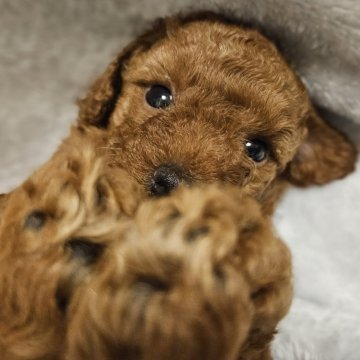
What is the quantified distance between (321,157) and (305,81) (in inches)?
8.5

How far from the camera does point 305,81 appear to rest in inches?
60.8

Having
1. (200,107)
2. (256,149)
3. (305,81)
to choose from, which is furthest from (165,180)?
(305,81)

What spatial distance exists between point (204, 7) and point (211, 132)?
1.50ft

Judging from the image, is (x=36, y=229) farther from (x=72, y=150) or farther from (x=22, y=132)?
(x=22, y=132)

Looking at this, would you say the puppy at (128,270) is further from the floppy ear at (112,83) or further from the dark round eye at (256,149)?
the floppy ear at (112,83)

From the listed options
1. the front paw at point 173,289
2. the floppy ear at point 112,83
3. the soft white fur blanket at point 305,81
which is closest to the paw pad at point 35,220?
the front paw at point 173,289

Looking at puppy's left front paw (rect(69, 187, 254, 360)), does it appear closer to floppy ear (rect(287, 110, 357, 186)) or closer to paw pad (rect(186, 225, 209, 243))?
paw pad (rect(186, 225, 209, 243))

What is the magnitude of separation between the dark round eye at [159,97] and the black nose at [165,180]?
0.26 metres

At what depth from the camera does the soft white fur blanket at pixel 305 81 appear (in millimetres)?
1436

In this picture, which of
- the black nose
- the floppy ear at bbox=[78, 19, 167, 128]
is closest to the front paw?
the black nose

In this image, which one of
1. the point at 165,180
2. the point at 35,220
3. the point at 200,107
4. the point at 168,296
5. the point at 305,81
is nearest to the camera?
the point at 168,296

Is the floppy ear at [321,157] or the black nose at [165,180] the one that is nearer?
the black nose at [165,180]

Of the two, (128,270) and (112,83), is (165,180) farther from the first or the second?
(112,83)

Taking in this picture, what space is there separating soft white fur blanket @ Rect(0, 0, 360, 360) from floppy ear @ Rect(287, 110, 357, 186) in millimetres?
51
